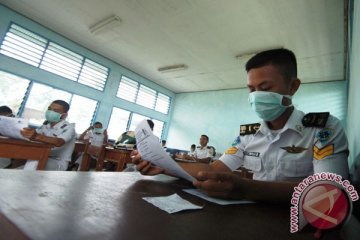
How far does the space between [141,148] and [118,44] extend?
554cm

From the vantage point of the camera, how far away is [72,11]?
460 centimetres

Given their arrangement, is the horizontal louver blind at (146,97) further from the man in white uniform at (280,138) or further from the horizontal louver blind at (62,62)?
the man in white uniform at (280,138)

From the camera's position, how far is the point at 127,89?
7391 mm

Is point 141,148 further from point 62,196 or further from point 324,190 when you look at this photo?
point 324,190

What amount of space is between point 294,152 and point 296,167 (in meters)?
0.07

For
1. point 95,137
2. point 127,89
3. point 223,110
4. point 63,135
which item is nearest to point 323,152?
point 63,135

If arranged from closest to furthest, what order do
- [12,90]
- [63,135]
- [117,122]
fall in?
[63,135] < [12,90] < [117,122]

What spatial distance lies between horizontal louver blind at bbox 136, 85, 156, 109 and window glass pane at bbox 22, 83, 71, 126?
2.90m

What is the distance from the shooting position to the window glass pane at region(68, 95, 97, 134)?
6.10 metres

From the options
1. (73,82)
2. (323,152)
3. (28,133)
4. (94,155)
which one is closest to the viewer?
(323,152)

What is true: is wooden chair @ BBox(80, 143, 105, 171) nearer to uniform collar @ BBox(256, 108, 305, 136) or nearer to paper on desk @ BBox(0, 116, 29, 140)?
paper on desk @ BBox(0, 116, 29, 140)

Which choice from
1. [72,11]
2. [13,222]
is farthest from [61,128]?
[72,11]

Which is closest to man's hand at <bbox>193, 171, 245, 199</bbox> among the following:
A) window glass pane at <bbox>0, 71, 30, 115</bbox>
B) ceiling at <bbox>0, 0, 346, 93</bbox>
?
ceiling at <bbox>0, 0, 346, 93</bbox>

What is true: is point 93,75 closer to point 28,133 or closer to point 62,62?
point 62,62
